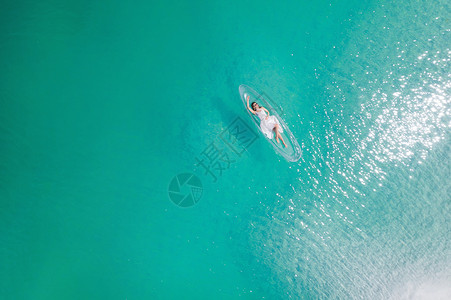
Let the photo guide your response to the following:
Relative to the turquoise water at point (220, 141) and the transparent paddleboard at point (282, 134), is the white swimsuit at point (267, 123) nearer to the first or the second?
the transparent paddleboard at point (282, 134)

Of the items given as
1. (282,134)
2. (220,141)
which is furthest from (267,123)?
(220,141)

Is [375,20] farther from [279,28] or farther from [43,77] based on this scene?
[43,77]

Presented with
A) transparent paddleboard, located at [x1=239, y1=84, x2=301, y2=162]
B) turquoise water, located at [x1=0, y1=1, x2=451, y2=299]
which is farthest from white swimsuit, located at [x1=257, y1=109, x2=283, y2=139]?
turquoise water, located at [x1=0, y1=1, x2=451, y2=299]

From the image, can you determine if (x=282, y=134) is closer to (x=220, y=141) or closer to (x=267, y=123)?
A: (x=267, y=123)

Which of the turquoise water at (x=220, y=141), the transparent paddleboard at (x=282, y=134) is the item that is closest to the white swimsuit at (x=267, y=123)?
the transparent paddleboard at (x=282, y=134)

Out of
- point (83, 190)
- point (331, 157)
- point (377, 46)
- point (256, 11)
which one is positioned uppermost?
point (256, 11)

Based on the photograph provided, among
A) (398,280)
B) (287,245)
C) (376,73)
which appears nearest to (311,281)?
(287,245)

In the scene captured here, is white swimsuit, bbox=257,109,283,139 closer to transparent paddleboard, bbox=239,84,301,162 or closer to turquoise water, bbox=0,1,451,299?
transparent paddleboard, bbox=239,84,301,162
